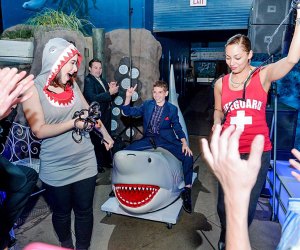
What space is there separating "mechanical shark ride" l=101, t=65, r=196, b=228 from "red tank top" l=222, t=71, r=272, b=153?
3.12ft

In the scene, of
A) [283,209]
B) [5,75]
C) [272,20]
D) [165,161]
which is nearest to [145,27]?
[272,20]

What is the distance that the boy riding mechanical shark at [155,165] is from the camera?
2.67 metres

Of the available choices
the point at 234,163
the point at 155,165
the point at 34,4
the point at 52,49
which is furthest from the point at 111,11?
the point at 234,163

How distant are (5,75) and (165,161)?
1902mm

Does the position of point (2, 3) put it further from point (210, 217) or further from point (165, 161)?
point (210, 217)

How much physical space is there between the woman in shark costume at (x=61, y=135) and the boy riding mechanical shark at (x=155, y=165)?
0.71 metres

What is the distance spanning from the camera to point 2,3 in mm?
6398

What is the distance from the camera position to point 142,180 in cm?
267

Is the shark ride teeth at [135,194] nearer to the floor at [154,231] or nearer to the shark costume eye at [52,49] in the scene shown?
the floor at [154,231]

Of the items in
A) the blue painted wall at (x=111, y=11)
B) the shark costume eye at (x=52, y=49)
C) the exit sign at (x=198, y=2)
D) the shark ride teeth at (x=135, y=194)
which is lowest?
the shark ride teeth at (x=135, y=194)

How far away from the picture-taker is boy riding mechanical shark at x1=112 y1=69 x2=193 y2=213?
8.77ft

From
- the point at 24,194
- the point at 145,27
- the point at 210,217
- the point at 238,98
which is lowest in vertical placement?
the point at 210,217

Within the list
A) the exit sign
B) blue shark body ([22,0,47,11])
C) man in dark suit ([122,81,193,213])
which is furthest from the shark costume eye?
the exit sign

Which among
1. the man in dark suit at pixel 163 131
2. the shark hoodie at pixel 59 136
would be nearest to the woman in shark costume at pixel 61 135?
the shark hoodie at pixel 59 136
